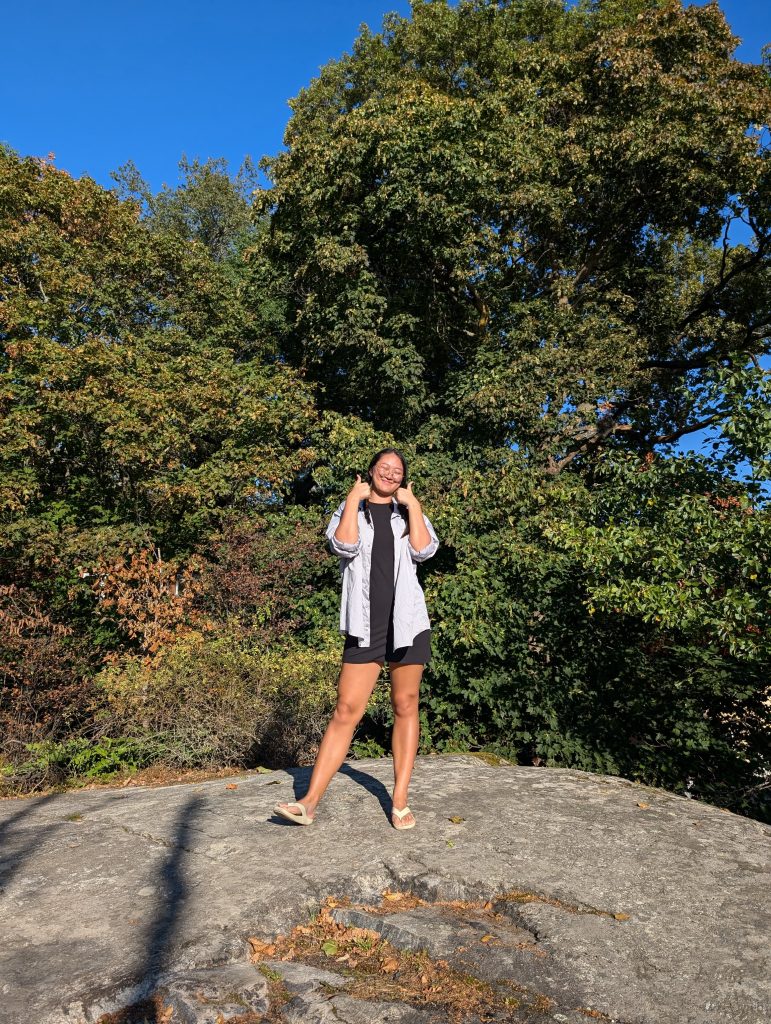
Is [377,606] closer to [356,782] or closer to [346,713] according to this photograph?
[346,713]

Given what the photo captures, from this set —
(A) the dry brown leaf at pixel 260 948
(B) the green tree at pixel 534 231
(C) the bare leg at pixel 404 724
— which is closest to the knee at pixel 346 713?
(C) the bare leg at pixel 404 724

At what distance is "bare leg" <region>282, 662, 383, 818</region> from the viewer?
3.79 meters

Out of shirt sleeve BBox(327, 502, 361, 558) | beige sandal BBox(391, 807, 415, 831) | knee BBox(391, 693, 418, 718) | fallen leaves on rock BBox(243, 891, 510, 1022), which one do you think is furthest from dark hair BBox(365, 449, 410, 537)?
fallen leaves on rock BBox(243, 891, 510, 1022)

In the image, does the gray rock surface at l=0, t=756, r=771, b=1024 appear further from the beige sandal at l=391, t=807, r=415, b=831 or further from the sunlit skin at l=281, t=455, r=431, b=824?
the sunlit skin at l=281, t=455, r=431, b=824

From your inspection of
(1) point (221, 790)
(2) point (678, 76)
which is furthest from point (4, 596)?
(2) point (678, 76)

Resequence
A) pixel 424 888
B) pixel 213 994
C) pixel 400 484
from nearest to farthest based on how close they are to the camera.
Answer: pixel 213 994 < pixel 424 888 < pixel 400 484

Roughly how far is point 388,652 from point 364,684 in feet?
0.61

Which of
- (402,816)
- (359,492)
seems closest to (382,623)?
(359,492)

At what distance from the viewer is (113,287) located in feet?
48.1

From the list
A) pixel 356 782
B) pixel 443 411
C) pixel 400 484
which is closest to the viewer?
pixel 400 484

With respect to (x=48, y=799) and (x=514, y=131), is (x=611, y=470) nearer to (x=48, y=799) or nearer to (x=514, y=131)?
(x=48, y=799)

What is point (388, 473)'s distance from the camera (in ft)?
12.5

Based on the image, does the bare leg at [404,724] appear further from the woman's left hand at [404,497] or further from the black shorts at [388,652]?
the woman's left hand at [404,497]

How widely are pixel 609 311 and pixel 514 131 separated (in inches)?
138
